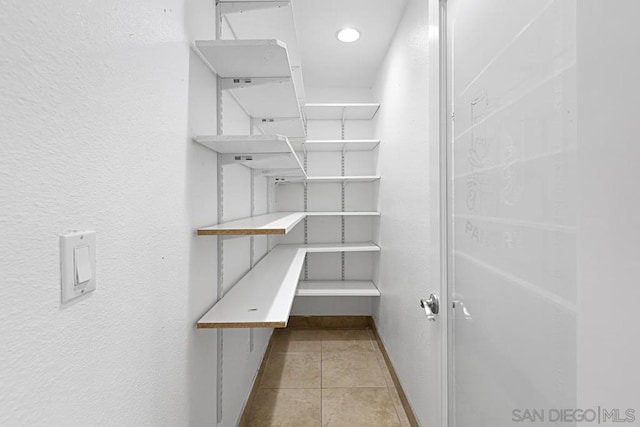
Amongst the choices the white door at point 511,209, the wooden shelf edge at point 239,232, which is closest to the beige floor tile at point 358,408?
the white door at point 511,209

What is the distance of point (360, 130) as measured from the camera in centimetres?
323

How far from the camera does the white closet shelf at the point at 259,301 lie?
1107 mm

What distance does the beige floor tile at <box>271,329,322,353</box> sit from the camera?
106 inches

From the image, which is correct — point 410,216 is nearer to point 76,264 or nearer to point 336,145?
point 336,145

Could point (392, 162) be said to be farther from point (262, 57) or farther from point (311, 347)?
point (311, 347)

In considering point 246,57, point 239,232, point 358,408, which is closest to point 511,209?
point 239,232

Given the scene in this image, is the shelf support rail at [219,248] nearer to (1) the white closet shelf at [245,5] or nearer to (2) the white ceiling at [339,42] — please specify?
(1) the white closet shelf at [245,5]

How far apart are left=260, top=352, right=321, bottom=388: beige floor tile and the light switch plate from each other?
6.31 feet

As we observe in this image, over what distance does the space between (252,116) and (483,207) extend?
155 centimetres

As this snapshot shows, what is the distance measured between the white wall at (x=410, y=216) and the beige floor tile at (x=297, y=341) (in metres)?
0.64

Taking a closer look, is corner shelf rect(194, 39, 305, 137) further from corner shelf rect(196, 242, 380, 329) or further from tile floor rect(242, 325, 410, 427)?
tile floor rect(242, 325, 410, 427)

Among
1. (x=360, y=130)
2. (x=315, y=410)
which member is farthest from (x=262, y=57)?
(x=360, y=130)

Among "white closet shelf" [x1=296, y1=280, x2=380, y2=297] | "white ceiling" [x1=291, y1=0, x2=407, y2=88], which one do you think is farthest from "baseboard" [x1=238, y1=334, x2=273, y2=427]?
"white ceiling" [x1=291, y1=0, x2=407, y2=88]

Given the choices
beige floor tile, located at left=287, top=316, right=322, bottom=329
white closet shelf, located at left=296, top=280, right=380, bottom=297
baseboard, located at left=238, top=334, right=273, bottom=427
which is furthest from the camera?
beige floor tile, located at left=287, top=316, right=322, bottom=329
